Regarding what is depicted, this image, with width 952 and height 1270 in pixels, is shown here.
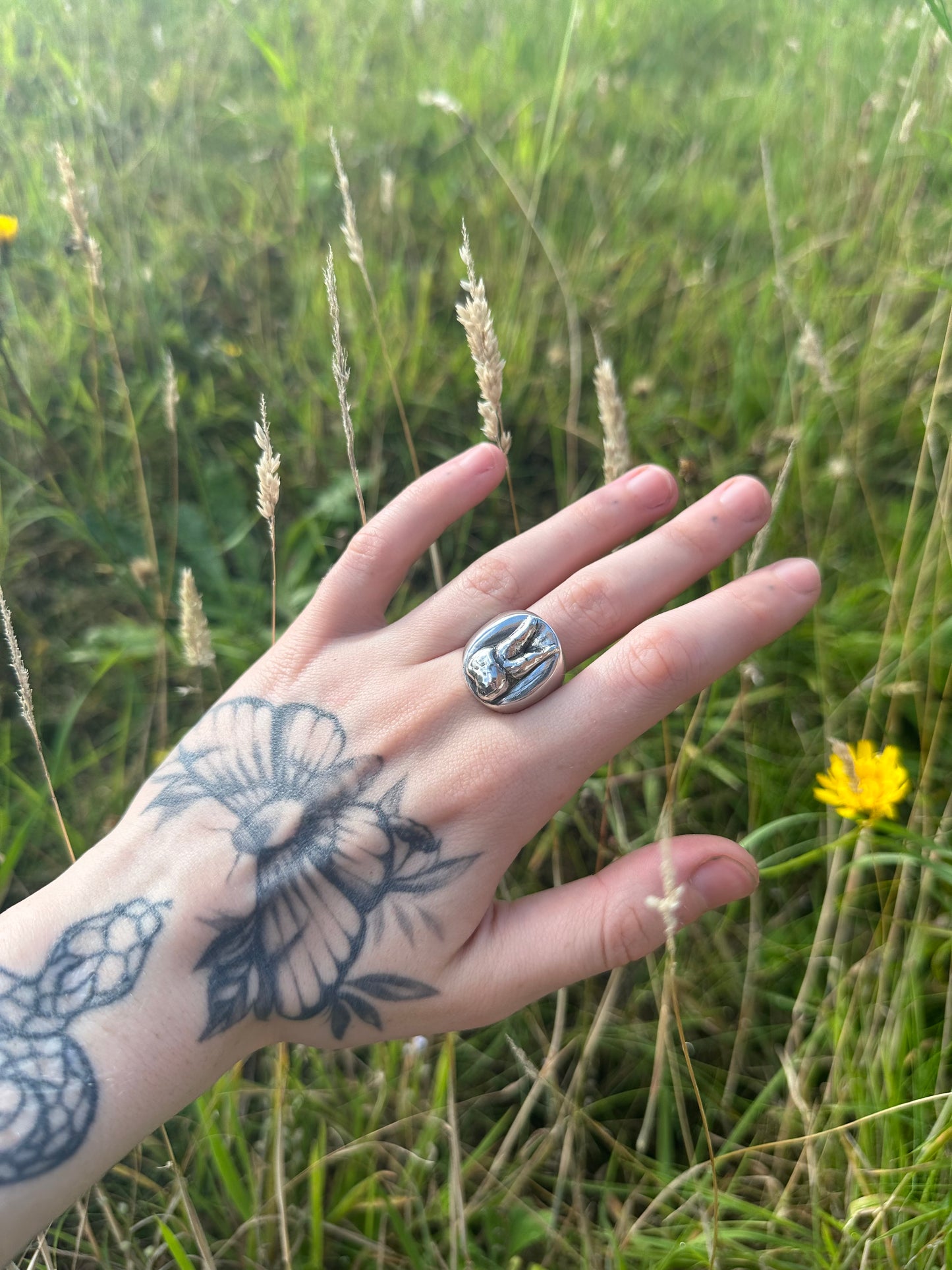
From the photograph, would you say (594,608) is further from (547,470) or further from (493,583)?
(547,470)

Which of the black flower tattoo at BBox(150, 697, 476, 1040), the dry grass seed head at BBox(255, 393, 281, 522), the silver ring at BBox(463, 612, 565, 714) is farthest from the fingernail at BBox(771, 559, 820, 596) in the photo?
the dry grass seed head at BBox(255, 393, 281, 522)

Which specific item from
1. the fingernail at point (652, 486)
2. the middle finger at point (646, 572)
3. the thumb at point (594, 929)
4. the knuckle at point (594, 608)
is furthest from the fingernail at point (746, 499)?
the thumb at point (594, 929)

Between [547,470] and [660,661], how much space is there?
99cm

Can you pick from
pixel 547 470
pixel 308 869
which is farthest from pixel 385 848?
pixel 547 470

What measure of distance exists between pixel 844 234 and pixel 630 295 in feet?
2.02

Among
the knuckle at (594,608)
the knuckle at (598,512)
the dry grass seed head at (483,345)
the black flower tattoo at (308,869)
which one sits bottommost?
the black flower tattoo at (308,869)

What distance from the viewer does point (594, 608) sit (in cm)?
140

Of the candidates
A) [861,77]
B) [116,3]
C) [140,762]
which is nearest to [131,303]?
[140,762]

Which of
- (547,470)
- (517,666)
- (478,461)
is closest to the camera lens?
(517,666)

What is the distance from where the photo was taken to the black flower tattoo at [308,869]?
1.21m

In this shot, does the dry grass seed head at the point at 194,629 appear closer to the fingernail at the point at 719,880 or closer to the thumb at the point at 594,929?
the thumb at the point at 594,929

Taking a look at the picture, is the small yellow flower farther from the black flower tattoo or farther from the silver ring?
the black flower tattoo

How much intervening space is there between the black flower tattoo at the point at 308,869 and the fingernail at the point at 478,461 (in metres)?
0.51

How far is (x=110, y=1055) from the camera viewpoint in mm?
1127
